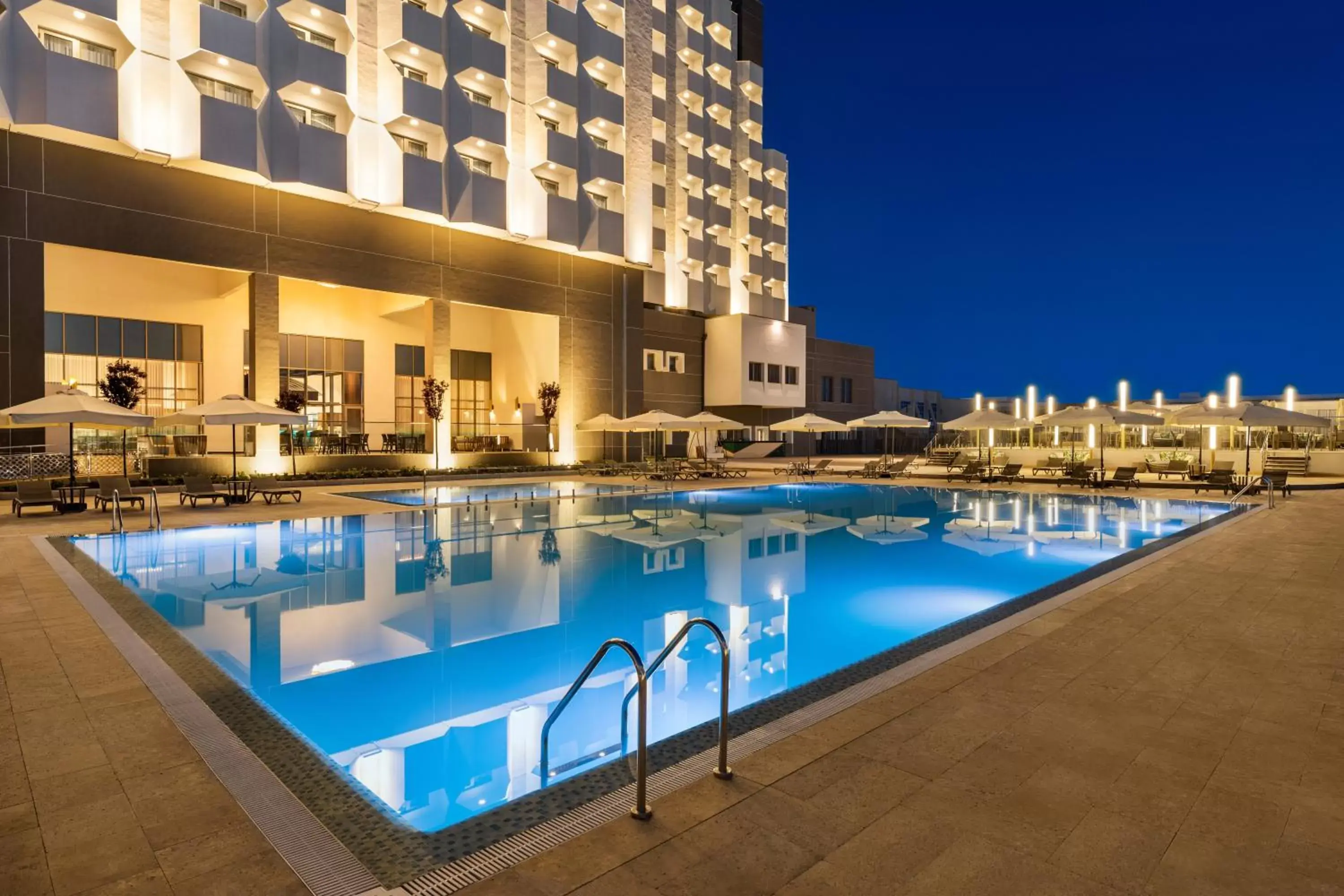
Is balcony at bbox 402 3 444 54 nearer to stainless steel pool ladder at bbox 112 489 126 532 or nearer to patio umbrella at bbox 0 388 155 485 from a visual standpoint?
patio umbrella at bbox 0 388 155 485

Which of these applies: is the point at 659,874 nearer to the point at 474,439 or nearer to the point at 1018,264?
the point at 474,439

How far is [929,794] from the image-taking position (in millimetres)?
3355

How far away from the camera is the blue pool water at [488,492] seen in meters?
19.2

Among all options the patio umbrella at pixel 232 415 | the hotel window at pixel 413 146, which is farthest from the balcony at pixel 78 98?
the patio umbrella at pixel 232 415

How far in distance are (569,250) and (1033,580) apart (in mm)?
25006

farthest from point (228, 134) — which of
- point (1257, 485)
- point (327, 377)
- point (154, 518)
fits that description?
point (1257, 485)

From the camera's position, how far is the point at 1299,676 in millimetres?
5020

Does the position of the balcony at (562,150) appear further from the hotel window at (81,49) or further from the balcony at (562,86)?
the hotel window at (81,49)

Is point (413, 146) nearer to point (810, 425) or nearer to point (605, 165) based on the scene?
point (605, 165)

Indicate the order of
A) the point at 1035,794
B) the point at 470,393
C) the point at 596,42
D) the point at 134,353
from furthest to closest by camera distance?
the point at 470,393 → the point at 596,42 → the point at 134,353 → the point at 1035,794

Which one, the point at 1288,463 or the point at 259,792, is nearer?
the point at 259,792

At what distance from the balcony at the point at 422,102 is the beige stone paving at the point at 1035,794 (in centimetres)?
2582

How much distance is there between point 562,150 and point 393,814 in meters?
30.0

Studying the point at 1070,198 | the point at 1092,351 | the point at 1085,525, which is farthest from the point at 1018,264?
the point at 1085,525
